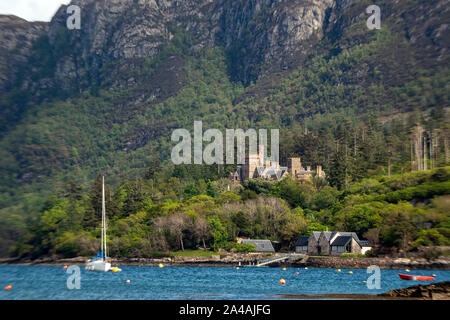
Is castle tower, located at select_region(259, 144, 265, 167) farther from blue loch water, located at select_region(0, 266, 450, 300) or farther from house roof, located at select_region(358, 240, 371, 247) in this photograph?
blue loch water, located at select_region(0, 266, 450, 300)

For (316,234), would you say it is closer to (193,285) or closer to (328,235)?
(328,235)

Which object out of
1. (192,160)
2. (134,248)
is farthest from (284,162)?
(134,248)

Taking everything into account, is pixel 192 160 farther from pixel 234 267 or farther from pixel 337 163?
pixel 234 267

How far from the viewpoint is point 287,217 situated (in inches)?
3947

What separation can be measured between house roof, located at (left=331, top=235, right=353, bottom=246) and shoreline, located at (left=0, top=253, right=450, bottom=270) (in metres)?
3.17

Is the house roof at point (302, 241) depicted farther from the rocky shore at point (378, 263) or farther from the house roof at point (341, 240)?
the rocky shore at point (378, 263)

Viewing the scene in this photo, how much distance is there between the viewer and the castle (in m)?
132

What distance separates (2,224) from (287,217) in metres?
54.8

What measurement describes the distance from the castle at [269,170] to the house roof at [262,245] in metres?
33.8

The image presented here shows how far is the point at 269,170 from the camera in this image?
136250 mm

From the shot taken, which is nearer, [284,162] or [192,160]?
[284,162]

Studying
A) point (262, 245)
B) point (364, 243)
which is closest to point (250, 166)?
point (262, 245)

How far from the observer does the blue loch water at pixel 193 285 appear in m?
48.9
